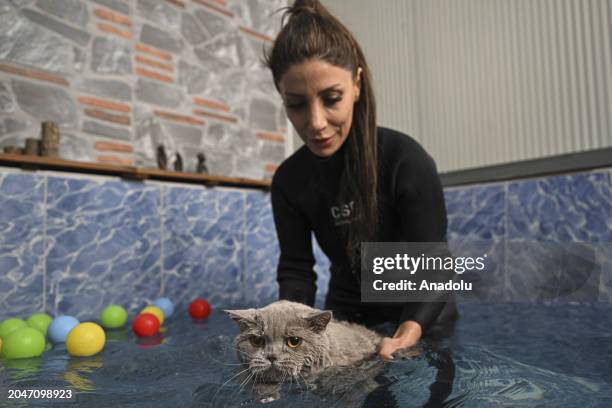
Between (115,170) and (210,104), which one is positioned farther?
(210,104)

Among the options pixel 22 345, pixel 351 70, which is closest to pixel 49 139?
pixel 22 345

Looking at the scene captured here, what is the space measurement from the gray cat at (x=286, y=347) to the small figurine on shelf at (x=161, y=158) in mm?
2990

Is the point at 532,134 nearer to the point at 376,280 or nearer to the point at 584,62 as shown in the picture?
the point at 584,62

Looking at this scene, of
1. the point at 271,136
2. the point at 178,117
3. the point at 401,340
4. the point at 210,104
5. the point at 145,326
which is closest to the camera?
the point at 401,340

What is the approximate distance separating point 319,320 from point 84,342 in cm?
124

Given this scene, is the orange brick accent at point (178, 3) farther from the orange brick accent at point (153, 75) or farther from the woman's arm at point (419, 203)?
the woman's arm at point (419, 203)

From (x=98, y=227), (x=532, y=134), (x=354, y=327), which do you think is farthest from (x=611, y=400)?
(x=98, y=227)

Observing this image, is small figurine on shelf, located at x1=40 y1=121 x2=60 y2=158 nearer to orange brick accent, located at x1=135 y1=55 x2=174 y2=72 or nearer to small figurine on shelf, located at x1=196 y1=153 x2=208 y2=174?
orange brick accent, located at x1=135 y1=55 x2=174 y2=72

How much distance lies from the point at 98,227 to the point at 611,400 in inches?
123

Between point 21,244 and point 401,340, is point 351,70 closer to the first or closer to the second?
point 401,340

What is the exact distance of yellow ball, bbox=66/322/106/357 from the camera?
6.02 feet

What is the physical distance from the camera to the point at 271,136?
5465 mm

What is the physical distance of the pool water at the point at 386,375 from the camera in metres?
1.13

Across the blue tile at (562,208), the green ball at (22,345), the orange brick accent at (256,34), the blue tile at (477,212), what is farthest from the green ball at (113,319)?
the orange brick accent at (256,34)
